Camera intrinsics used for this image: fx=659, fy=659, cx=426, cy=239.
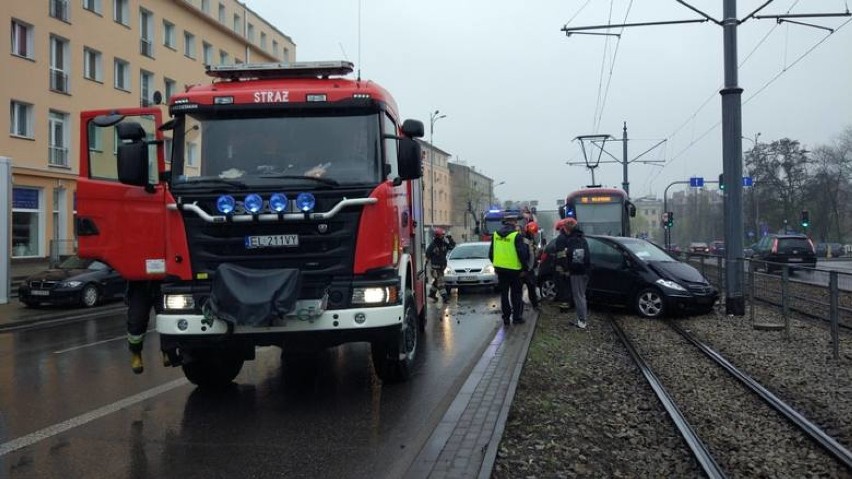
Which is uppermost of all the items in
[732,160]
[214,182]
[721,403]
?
[732,160]

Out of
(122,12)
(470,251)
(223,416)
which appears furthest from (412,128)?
(122,12)

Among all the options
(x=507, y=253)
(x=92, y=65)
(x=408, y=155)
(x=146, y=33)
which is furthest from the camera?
(x=146, y=33)

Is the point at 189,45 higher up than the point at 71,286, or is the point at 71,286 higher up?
the point at 189,45

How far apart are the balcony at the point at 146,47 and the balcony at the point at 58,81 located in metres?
6.37

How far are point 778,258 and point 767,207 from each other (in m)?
35.0

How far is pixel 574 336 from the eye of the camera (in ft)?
33.5

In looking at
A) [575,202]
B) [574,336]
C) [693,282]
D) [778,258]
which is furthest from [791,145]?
[574,336]

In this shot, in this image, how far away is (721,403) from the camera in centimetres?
632

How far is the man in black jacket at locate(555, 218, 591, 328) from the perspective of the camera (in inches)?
427

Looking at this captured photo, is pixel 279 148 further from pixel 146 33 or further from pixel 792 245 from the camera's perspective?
pixel 146 33

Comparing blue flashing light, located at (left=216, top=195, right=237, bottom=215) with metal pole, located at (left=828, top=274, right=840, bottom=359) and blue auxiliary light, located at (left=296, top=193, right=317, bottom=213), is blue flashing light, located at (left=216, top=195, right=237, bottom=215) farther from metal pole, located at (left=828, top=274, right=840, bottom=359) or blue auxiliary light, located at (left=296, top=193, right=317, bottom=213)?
metal pole, located at (left=828, top=274, right=840, bottom=359)

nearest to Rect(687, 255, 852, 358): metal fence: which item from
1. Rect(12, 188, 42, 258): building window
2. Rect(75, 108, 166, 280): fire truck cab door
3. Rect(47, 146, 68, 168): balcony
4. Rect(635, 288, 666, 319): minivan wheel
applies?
Rect(635, 288, 666, 319): minivan wheel

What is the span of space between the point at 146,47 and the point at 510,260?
29.9m

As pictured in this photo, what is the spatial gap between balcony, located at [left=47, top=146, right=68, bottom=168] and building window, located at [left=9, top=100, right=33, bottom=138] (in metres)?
1.22
